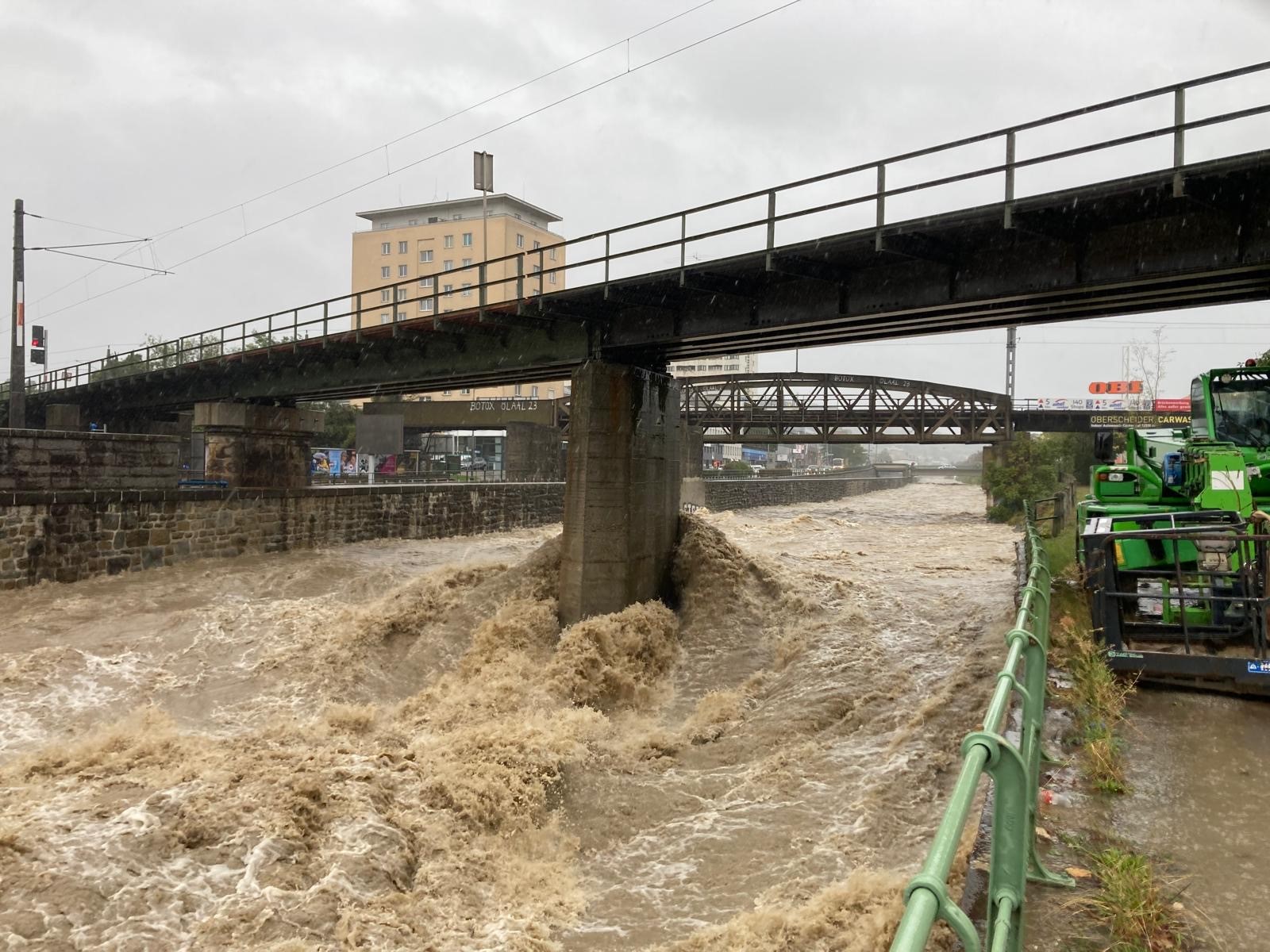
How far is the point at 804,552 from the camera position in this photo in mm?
27422

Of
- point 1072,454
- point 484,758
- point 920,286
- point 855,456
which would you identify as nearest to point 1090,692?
point 484,758

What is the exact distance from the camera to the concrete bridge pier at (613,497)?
16.7m

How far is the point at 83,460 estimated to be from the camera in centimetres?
2303

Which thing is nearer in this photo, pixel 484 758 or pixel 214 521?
pixel 484 758

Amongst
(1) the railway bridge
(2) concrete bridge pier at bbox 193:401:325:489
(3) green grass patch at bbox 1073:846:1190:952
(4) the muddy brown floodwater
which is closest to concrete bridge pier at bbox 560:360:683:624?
(1) the railway bridge

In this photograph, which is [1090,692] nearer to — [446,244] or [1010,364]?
[1010,364]

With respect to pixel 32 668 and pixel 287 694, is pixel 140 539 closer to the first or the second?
pixel 32 668

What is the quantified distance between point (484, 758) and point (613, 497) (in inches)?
302

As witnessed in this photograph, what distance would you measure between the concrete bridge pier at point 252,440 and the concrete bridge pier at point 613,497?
17390 mm

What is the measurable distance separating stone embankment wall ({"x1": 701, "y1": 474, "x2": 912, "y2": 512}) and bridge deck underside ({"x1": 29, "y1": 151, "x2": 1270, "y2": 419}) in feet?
91.9

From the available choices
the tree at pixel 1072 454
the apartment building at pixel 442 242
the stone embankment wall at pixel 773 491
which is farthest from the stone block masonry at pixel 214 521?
the apartment building at pixel 442 242

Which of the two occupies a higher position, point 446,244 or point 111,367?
point 446,244

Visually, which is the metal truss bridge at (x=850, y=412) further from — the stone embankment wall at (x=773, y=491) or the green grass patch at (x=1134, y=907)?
the green grass patch at (x=1134, y=907)

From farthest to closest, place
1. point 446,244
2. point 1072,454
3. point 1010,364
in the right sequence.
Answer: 1. point 446,244
2. point 1010,364
3. point 1072,454
